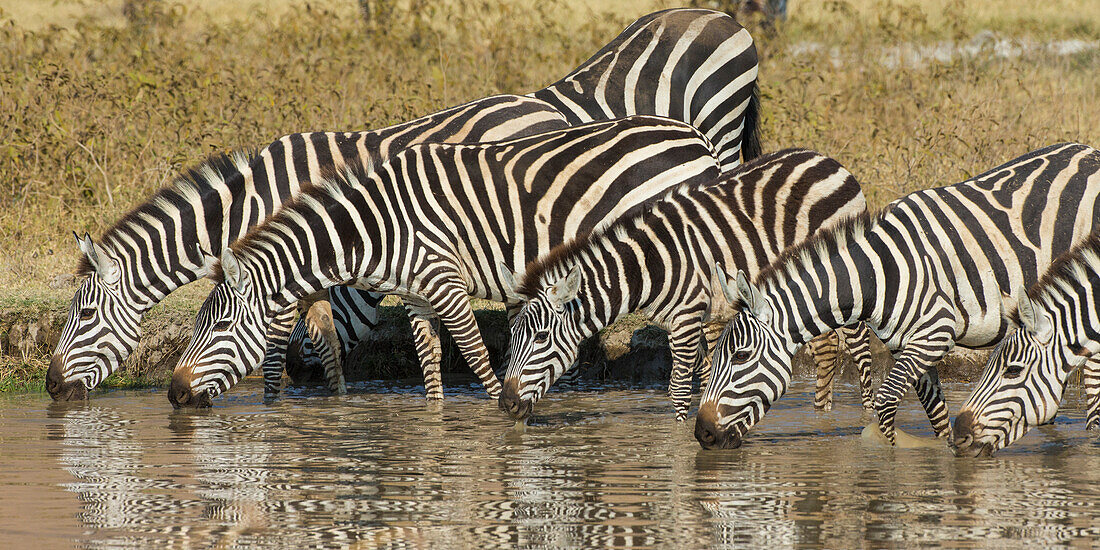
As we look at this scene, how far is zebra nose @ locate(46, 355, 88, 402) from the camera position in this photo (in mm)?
8500

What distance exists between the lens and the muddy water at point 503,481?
4.87 meters

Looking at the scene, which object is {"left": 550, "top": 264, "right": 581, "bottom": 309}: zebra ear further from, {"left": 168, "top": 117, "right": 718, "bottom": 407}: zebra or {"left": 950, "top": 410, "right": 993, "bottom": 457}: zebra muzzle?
{"left": 950, "top": 410, "right": 993, "bottom": 457}: zebra muzzle

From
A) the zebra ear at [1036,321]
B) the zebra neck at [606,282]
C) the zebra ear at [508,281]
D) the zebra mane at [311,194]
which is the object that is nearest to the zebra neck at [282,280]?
the zebra mane at [311,194]

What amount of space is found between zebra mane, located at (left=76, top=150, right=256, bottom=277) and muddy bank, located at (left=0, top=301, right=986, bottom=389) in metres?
0.79

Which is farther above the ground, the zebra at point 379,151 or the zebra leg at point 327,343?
the zebra at point 379,151

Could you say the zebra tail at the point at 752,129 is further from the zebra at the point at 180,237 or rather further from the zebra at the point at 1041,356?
the zebra at the point at 1041,356

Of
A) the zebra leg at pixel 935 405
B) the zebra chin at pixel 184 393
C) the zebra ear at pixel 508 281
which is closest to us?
the zebra leg at pixel 935 405

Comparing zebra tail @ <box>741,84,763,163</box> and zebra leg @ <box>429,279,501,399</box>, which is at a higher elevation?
zebra tail @ <box>741,84,763,163</box>

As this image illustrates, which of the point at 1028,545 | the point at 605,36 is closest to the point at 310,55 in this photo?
the point at 605,36

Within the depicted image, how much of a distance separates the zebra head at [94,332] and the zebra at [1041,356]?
17.9 ft

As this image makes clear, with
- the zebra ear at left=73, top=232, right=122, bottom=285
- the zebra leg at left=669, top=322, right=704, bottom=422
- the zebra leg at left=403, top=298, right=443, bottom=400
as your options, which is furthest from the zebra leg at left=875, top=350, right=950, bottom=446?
the zebra ear at left=73, top=232, right=122, bottom=285

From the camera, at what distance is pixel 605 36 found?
17328 millimetres

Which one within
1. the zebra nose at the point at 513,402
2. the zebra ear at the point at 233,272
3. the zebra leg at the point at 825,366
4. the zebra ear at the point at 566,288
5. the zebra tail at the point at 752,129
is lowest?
the zebra nose at the point at 513,402

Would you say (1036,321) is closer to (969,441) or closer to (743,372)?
(969,441)
